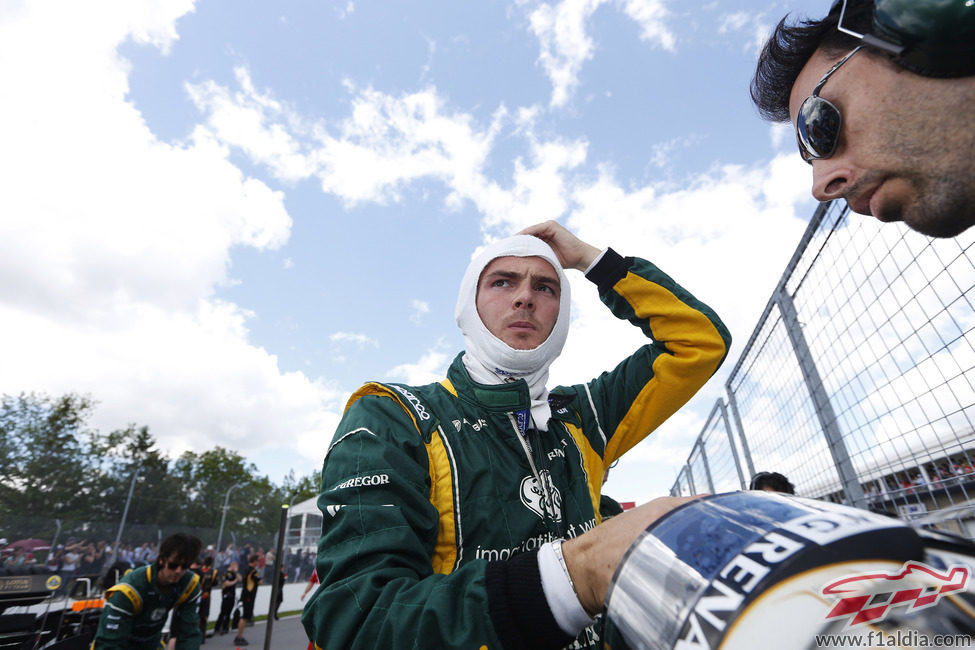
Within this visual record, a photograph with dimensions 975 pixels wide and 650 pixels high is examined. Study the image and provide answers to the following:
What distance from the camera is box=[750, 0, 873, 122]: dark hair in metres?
1.37

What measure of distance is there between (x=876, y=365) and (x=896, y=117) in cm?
196

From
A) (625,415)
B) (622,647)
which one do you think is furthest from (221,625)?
(622,647)

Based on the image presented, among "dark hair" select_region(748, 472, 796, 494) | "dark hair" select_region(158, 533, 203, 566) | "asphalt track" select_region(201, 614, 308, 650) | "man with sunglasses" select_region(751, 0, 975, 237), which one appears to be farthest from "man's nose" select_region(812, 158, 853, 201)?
"asphalt track" select_region(201, 614, 308, 650)

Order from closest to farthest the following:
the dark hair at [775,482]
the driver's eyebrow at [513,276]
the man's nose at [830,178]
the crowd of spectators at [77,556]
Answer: the man's nose at [830,178]
the driver's eyebrow at [513,276]
the dark hair at [775,482]
the crowd of spectators at [77,556]

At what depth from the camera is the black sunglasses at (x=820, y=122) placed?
4.53 feet

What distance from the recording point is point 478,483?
1.40 meters

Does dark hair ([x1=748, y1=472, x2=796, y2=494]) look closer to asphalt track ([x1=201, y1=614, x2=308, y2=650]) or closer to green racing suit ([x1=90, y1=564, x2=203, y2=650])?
green racing suit ([x1=90, y1=564, x2=203, y2=650])

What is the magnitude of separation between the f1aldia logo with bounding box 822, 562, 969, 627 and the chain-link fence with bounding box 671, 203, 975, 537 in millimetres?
816

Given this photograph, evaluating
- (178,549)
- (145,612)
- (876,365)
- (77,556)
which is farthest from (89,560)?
(876,365)

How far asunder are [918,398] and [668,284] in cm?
151

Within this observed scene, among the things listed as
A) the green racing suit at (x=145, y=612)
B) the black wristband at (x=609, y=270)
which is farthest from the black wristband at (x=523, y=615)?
the green racing suit at (x=145, y=612)

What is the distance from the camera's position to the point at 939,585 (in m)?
0.55

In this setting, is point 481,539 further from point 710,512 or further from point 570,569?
point 710,512

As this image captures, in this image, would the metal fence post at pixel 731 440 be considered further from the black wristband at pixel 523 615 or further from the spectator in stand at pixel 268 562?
the spectator in stand at pixel 268 562
